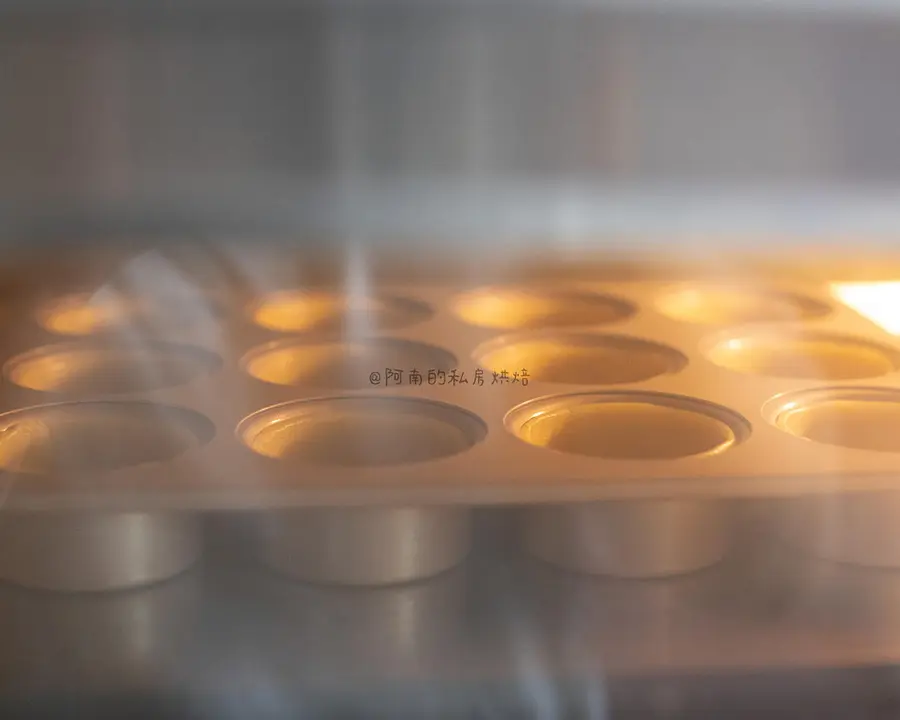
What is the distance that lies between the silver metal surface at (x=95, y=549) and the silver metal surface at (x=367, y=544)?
0.17 feet

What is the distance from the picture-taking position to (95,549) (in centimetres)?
55

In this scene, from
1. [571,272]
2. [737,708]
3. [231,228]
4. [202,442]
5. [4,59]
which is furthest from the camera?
[571,272]

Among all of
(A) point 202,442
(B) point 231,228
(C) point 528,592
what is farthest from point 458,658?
(B) point 231,228

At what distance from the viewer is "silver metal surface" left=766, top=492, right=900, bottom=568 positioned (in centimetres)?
58

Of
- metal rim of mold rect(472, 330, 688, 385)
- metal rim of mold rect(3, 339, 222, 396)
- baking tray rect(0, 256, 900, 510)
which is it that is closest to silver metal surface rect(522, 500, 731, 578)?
baking tray rect(0, 256, 900, 510)

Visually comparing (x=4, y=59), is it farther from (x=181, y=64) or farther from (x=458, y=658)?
(x=458, y=658)

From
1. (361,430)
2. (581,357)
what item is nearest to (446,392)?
(361,430)

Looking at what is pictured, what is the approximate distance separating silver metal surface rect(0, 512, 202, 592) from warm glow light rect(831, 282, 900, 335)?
2.10 ft

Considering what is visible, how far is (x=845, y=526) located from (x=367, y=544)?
28 cm

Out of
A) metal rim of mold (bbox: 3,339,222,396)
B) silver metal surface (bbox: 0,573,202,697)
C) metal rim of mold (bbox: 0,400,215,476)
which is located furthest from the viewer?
metal rim of mold (bbox: 3,339,222,396)

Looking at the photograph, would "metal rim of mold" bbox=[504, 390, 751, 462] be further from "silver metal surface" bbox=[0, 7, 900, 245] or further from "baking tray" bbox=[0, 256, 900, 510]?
"silver metal surface" bbox=[0, 7, 900, 245]

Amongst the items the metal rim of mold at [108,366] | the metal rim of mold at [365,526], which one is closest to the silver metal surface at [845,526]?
the metal rim of mold at [365,526]

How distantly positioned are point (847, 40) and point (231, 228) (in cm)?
51

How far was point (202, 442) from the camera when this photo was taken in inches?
24.6
